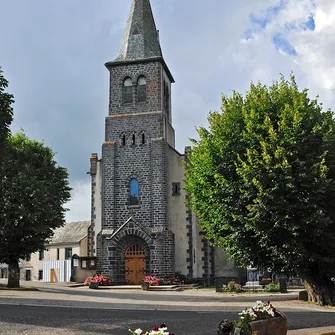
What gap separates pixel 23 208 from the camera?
2861 cm

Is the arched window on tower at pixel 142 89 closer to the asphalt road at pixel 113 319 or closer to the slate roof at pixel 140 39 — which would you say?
the slate roof at pixel 140 39

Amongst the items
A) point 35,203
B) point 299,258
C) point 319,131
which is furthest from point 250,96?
point 35,203

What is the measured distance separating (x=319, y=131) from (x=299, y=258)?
5.43 metres

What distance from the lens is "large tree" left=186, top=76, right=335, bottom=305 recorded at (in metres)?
19.2

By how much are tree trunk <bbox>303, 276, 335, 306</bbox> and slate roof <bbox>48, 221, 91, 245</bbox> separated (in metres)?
Answer: 40.0

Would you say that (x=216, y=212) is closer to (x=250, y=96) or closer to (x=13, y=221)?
(x=250, y=96)

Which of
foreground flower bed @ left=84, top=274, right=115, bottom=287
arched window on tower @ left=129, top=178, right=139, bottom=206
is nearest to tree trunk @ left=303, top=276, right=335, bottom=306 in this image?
foreground flower bed @ left=84, top=274, right=115, bottom=287

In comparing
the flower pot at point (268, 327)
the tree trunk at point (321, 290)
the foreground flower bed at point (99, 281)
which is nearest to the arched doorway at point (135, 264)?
the foreground flower bed at point (99, 281)

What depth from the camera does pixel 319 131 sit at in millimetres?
20109

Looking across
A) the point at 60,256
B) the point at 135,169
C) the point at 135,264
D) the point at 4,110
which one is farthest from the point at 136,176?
the point at 60,256

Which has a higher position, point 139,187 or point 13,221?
point 139,187

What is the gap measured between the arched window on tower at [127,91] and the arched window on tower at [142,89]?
1.97 ft

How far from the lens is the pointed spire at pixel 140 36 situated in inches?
1582

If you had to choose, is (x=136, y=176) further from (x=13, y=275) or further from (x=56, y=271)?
(x=56, y=271)
